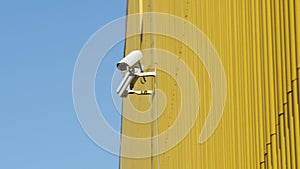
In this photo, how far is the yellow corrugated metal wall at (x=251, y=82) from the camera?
3.32 metres

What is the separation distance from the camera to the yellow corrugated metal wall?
3.32m

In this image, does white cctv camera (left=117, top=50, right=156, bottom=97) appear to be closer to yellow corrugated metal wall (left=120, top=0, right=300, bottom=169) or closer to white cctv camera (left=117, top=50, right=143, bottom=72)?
white cctv camera (left=117, top=50, right=143, bottom=72)

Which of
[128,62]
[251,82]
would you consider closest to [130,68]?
[128,62]

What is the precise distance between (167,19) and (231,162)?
3542 millimetres

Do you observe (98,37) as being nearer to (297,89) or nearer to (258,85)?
(258,85)

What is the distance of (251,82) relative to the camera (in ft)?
13.0

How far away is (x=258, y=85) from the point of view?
3.81 meters

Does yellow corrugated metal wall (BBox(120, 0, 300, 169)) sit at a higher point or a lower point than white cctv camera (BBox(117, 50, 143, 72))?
lower

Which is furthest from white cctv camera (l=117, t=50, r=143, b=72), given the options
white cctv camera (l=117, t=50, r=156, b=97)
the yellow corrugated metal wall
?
the yellow corrugated metal wall

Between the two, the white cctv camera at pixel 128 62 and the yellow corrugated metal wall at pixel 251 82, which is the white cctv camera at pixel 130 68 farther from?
the yellow corrugated metal wall at pixel 251 82

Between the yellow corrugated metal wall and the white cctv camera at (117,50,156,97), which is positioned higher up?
the white cctv camera at (117,50,156,97)

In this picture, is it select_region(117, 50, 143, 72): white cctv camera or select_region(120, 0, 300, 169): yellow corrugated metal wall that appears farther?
select_region(117, 50, 143, 72): white cctv camera

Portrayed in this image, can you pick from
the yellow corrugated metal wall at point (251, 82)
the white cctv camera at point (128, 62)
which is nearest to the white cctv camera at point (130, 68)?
the white cctv camera at point (128, 62)

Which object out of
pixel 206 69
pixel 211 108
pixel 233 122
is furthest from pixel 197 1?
pixel 233 122
